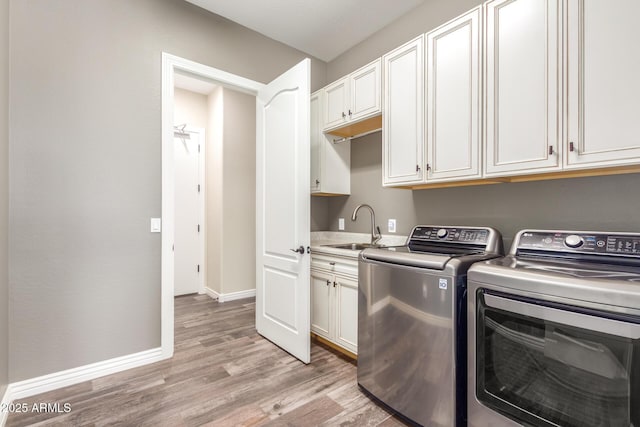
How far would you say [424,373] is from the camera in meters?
1.57

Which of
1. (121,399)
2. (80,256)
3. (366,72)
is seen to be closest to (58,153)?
(80,256)

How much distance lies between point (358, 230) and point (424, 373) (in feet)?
5.42

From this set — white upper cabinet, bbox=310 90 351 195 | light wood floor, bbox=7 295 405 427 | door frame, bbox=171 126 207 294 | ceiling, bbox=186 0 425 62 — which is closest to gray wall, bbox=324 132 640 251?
white upper cabinet, bbox=310 90 351 195

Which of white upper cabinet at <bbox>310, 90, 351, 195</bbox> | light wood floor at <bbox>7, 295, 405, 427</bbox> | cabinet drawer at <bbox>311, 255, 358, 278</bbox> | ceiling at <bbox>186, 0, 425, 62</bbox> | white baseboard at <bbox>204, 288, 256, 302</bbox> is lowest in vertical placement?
light wood floor at <bbox>7, 295, 405, 427</bbox>

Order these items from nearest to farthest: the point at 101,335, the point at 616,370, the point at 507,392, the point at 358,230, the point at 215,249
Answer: the point at 616,370 → the point at 507,392 → the point at 101,335 → the point at 358,230 → the point at 215,249

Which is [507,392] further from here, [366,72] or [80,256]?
[80,256]

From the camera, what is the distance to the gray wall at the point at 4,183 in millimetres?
1732

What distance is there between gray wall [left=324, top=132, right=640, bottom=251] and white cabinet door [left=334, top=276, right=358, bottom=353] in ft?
2.35

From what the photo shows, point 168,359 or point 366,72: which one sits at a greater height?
point 366,72

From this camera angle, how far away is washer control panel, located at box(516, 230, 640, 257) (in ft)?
4.45

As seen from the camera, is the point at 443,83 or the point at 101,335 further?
the point at 101,335

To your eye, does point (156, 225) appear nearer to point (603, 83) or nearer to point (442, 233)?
point (442, 233)

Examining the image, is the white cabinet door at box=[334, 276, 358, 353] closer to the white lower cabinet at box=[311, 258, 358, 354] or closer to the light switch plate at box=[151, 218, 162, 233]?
the white lower cabinet at box=[311, 258, 358, 354]

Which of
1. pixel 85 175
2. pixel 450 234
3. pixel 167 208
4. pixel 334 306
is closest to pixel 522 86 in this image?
pixel 450 234
